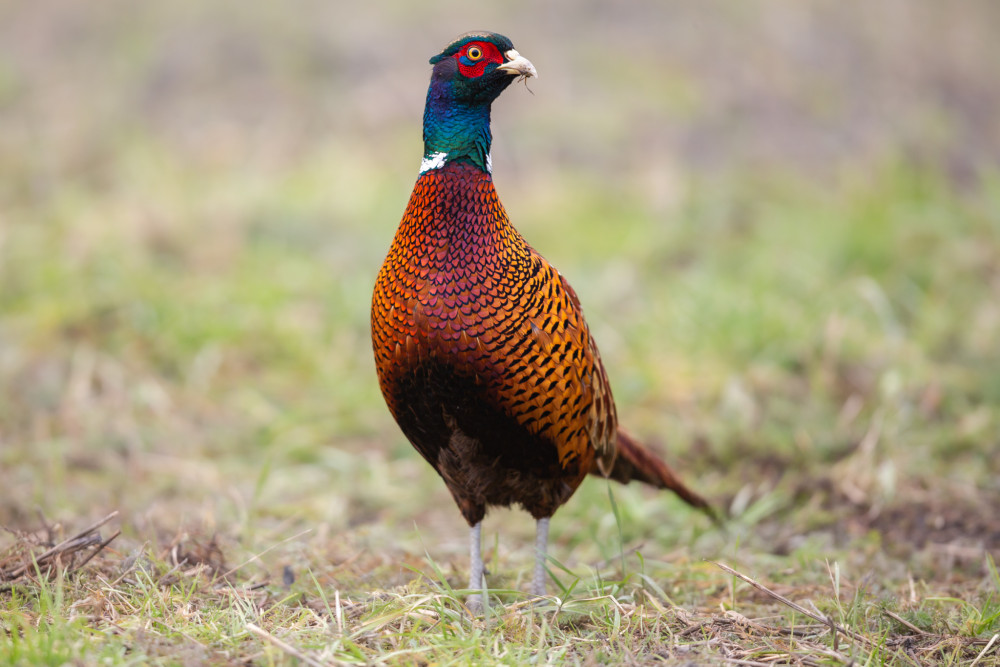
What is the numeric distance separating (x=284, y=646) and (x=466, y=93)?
1.64 m

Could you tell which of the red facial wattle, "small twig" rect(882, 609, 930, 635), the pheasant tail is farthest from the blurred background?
the red facial wattle

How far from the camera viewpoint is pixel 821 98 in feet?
29.1

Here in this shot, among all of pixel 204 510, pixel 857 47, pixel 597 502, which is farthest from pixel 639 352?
pixel 857 47

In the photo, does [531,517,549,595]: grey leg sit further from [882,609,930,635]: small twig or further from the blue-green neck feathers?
the blue-green neck feathers

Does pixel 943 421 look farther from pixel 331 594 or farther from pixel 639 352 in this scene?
pixel 331 594

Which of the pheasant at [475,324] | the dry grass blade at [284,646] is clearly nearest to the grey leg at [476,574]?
the pheasant at [475,324]

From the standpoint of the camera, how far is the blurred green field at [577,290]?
9.03 ft

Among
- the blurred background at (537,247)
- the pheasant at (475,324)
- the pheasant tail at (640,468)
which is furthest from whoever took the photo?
the blurred background at (537,247)

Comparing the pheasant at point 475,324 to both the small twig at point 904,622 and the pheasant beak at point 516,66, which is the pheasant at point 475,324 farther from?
the small twig at point 904,622

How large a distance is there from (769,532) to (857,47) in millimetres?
Answer: 6870

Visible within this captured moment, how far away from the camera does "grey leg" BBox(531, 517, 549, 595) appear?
9.95ft

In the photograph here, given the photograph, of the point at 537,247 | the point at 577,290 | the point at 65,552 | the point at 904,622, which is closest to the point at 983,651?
the point at 904,622

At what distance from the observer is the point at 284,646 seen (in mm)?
2209

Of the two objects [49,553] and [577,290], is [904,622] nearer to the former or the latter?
[49,553]
